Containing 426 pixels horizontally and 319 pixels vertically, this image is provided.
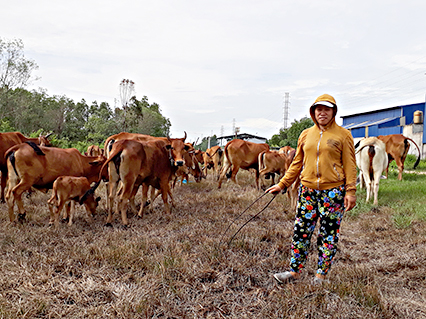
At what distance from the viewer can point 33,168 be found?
6109mm

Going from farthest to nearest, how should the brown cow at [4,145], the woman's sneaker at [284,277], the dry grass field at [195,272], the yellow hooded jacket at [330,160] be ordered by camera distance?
the brown cow at [4,145] < the woman's sneaker at [284,277] < the yellow hooded jacket at [330,160] < the dry grass field at [195,272]

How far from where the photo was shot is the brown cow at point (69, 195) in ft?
19.0

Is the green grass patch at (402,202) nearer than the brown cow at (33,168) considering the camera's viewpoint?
No

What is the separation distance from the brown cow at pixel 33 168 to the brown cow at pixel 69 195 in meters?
0.59

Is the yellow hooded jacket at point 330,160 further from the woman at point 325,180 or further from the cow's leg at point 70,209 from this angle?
the cow's leg at point 70,209

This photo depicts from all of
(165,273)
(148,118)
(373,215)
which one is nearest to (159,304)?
(165,273)

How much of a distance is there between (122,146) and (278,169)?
635cm

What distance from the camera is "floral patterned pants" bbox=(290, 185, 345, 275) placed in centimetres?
332

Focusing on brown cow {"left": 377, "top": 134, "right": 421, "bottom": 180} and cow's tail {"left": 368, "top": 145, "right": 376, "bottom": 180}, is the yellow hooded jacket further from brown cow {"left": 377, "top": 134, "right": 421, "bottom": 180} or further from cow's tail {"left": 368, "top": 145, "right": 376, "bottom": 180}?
brown cow {"left": 377, "top": 134, "right": 421, "bottom": 180}

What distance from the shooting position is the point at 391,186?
10.6 meters

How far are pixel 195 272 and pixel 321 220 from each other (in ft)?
5.35

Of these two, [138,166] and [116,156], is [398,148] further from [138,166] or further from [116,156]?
[116,156]

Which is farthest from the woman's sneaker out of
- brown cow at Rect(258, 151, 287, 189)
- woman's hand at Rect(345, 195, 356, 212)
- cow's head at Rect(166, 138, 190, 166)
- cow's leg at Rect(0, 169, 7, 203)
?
cow's leg at Rect(0, 169, 7, 203)

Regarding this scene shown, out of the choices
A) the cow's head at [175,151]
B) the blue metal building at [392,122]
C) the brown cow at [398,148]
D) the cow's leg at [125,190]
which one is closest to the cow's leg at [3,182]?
the cow's leg at [125,190]
